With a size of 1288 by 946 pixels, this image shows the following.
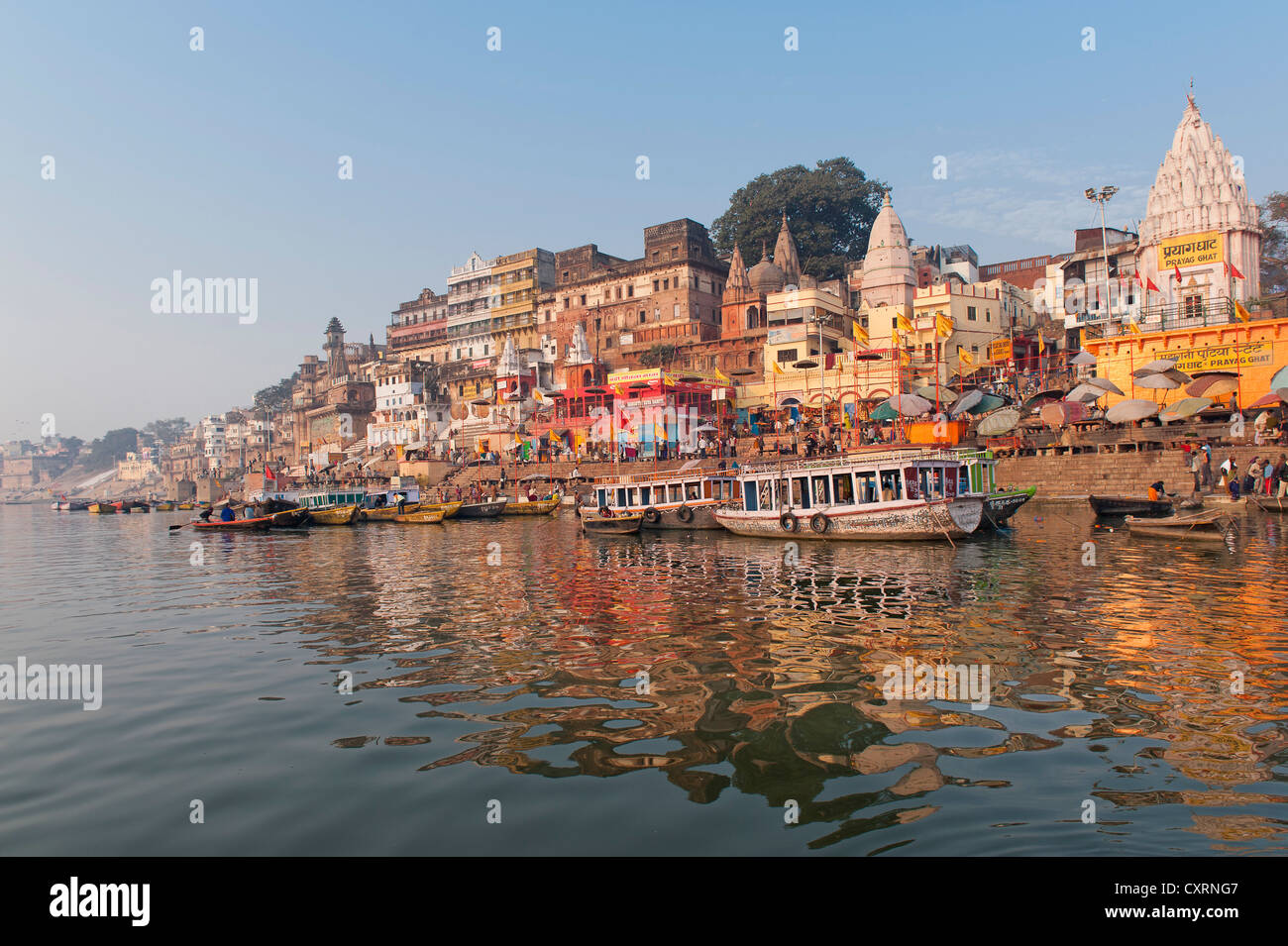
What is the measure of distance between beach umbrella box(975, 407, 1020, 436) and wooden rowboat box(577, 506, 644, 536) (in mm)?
15533

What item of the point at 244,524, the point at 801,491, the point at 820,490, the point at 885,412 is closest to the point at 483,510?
the point at 244,524

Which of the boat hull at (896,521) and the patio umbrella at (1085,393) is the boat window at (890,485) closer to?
the boat hull at (896,521)

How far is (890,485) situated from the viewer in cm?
2311

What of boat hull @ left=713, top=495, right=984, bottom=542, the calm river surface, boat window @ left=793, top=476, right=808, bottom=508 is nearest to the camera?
the calm river surface

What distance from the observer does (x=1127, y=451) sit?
1266 inches

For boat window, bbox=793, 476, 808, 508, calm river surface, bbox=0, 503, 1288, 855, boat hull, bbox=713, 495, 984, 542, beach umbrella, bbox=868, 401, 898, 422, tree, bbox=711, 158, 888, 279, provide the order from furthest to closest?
tree, bbox=711, 158, 888, 279
beach umbrella, bbox=868, 401, 898, 422
boat window, bbox=793, 476, 808, 508
boat hull, bbox=713, 495, 984, 542
calm river surface, bbox=0, 503, 1288, 855

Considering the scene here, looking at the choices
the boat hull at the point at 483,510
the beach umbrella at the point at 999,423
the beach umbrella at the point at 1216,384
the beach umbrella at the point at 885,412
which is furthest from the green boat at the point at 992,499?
the boat hull at the point at 483,510

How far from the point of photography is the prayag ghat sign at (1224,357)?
107ft

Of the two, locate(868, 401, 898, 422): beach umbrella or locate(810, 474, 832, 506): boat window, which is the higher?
locate(868, 401, 898, 422): beach umbrella

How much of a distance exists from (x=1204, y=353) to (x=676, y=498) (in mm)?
24541

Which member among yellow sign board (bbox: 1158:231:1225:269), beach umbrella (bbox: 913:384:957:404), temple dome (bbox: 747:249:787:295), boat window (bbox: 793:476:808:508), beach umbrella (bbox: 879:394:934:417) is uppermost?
temple dome (bbox: 747:249:787:295)

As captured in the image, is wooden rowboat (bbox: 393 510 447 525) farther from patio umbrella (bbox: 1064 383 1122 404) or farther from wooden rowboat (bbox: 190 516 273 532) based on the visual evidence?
patio umbrella (bbox: 1064 383 1122 404)

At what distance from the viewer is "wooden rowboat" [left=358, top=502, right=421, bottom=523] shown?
44906mm

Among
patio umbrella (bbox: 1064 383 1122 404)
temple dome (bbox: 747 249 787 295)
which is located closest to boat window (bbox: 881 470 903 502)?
patio umbrella (bbox: 1064 383 1122 404)
